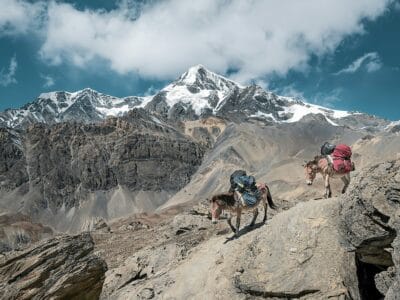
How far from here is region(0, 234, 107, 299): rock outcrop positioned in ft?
48.5

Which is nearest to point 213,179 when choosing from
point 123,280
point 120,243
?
point 120,243

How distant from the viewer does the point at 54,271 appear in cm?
1527

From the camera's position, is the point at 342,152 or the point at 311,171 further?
the point at 311,171

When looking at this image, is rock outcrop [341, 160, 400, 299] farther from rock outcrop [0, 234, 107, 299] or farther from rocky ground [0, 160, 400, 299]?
rock outcrop [0, 234, 107, 299]

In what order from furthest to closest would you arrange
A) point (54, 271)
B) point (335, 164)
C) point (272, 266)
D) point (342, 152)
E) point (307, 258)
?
point (54, 271) → point (342, 152) → point (335, 164) → point (272, 266) → point (307, 258)

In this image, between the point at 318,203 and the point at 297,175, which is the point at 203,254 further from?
the point at 297,175

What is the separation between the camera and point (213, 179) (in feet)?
536

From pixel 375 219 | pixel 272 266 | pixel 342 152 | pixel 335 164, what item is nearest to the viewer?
pixel 375 219

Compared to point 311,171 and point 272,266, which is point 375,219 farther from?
point 311,171

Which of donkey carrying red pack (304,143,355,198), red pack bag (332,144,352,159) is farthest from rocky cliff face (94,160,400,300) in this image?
red pack bag (332,144,352,159)

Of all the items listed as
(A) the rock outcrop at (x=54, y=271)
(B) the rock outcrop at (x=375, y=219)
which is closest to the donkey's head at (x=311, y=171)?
(B) the rock outcrop at (x=375, y=219)

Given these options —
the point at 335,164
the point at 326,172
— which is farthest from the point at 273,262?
the point at 335,164

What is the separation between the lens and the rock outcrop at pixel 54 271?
1478 cm

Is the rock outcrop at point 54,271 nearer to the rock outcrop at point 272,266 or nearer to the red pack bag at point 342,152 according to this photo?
the rock outcrop at point 272,266
